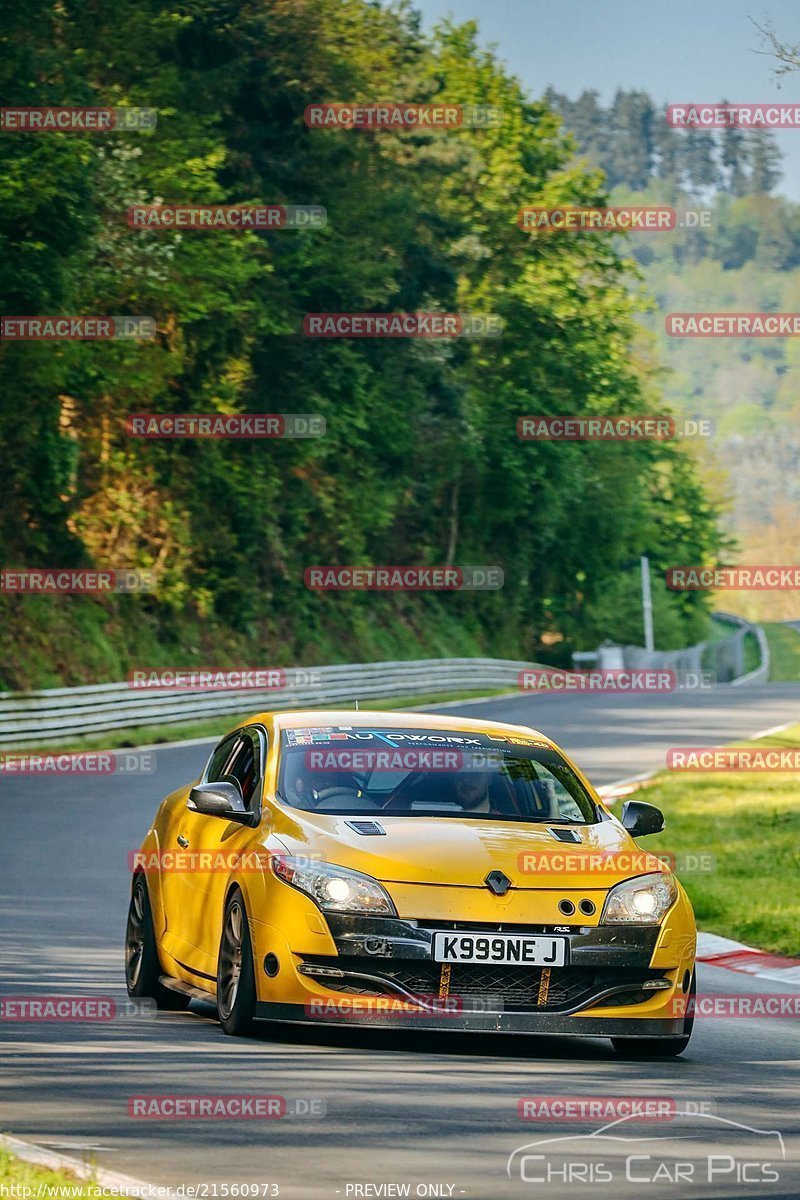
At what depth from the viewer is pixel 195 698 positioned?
130 feet

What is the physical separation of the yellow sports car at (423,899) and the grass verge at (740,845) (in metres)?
5.37

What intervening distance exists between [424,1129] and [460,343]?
60.5m

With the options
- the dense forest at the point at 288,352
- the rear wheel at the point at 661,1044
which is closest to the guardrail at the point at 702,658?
the dense forest at the point at 288,352

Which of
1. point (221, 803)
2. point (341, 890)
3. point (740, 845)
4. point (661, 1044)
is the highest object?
point (221, 803)

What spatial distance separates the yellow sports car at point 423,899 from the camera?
882 centimetres

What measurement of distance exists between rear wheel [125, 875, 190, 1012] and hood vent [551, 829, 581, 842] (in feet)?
7.35

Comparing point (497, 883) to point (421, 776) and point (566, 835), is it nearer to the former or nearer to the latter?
point (566, 835)

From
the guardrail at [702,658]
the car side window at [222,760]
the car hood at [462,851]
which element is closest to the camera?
the car hood at [462,851]

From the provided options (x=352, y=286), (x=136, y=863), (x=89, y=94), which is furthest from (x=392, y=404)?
(x=136, y=863)

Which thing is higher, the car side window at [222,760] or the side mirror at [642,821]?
the car side window at [222,760]

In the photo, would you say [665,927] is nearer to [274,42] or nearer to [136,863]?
[136,863]

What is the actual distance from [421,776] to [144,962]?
6.03 ft

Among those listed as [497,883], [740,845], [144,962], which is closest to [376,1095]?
[497,883]

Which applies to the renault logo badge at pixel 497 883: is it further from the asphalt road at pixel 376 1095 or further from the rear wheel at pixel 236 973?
the rear wheel at pixel 236 973
